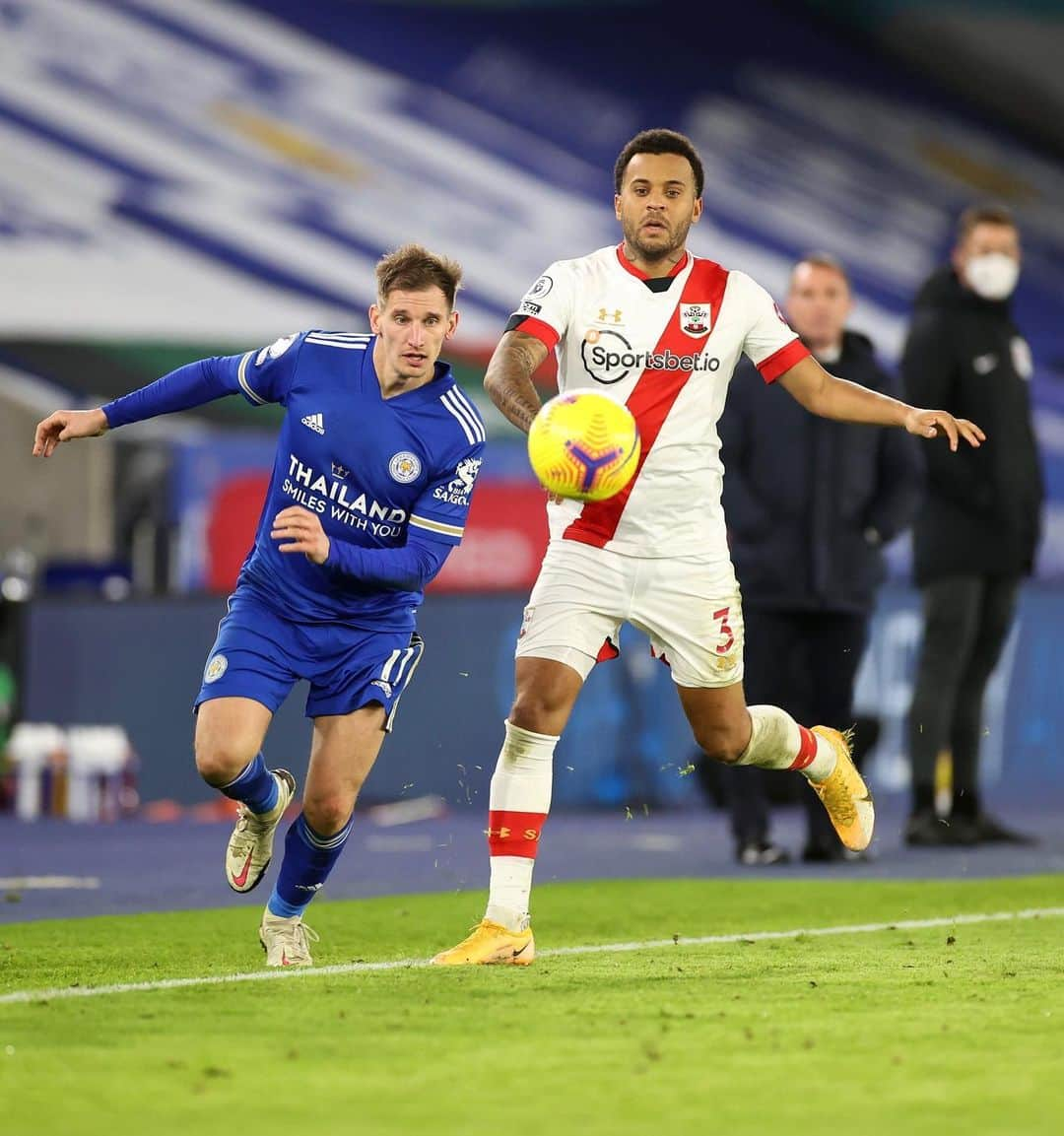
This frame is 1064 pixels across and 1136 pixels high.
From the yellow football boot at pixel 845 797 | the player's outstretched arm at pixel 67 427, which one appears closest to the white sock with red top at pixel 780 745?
the yellow football boot at pixel 845 797

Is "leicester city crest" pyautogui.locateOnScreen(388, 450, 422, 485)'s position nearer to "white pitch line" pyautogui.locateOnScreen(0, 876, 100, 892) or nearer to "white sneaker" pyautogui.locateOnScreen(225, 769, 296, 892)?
"white sneaker" pyautogui.locateOnScreen(225, 769, 296, 892)

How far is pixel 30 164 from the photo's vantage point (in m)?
23.0

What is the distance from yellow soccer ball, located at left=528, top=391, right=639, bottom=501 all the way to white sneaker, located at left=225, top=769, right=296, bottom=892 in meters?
1.51

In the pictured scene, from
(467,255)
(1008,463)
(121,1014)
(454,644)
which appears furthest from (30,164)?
(121,1014)

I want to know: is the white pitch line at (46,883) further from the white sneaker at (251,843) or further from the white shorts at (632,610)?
the white shorts at (632,610)

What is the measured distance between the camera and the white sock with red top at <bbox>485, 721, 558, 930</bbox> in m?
6.00

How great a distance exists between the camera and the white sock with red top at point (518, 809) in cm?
600

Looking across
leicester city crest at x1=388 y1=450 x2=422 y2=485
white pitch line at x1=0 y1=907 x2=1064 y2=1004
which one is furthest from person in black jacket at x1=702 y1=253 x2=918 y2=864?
leicester city crest at x1=388 y1=450 x2=422 y2=485

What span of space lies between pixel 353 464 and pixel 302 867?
118 centimetres

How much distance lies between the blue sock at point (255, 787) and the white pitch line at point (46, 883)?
245 centimetres

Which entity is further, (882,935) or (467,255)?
(467,255)

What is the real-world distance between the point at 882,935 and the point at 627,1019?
2268 mm

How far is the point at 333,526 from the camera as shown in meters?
6.18

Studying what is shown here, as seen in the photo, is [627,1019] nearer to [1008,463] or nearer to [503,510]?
[1008,463]
